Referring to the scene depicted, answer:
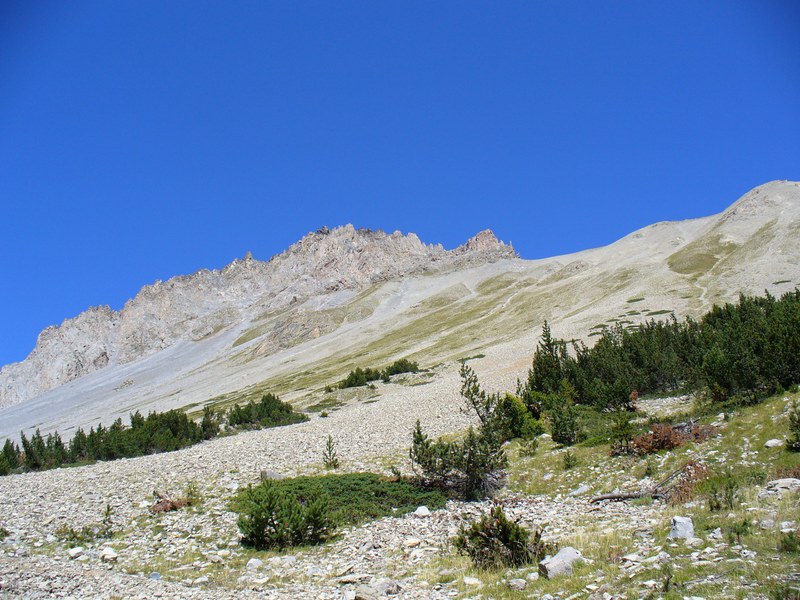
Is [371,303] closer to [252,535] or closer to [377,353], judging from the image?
[377,353]

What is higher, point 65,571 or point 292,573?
point 65,571

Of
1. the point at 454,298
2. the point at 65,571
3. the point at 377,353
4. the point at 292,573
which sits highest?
the point at 454,298

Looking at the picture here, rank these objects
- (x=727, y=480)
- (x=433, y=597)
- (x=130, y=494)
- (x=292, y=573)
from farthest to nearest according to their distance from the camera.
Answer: (x=130, y=494)
(x=727, y=480)
(x=292, y=573)
(x=433, y=597)

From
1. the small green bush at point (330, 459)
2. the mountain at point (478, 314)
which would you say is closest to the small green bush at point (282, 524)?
the small green bush at point (330, 459)

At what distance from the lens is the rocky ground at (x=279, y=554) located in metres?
9.64

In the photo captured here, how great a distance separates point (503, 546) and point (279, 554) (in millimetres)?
5878

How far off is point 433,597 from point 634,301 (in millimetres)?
75801

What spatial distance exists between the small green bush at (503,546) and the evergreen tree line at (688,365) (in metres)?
12.9

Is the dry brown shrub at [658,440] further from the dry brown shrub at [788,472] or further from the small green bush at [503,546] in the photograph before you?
the small green bush at [503,546]

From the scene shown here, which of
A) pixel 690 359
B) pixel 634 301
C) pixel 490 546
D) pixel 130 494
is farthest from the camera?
pixel 634 301

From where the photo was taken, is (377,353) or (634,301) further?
(377,353)

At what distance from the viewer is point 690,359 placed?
28.9m

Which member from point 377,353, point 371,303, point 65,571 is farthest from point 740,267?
point 371,303

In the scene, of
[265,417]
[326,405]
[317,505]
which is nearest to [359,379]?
[326,405]
